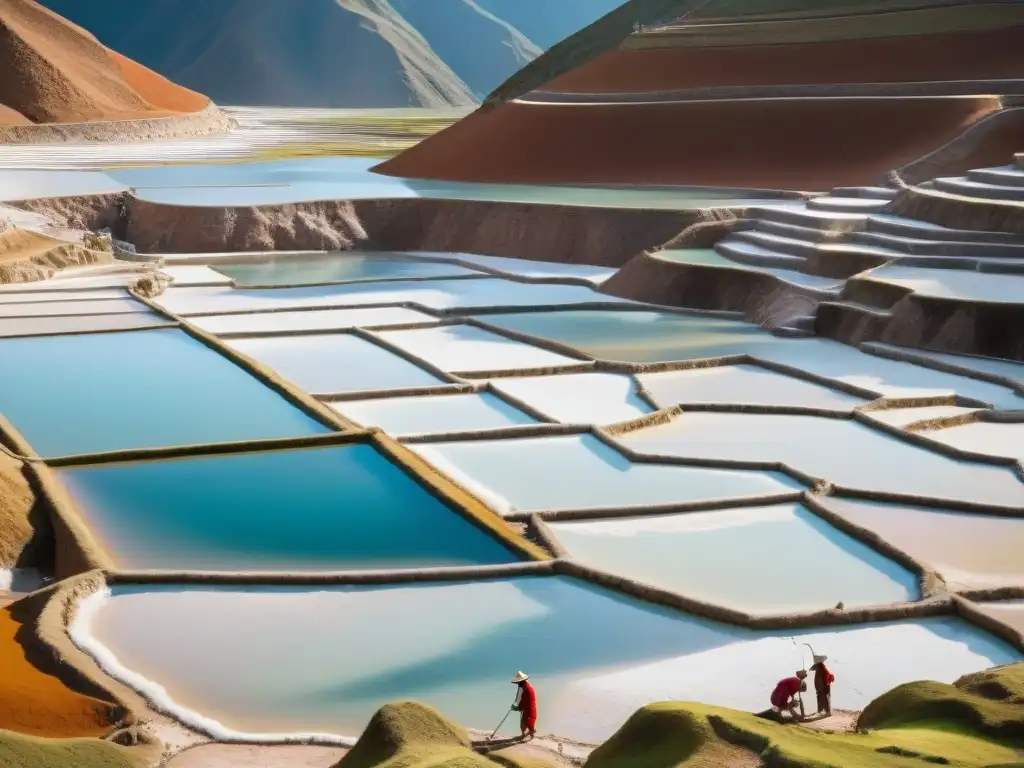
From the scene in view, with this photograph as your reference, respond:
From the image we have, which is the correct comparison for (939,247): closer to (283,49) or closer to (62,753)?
(62,753)

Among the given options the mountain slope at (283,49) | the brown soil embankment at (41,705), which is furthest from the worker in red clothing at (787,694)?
the mountain slope at (283,49)

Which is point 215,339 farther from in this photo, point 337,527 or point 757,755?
point 757,755

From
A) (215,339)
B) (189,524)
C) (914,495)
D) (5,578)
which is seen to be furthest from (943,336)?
(5,578)

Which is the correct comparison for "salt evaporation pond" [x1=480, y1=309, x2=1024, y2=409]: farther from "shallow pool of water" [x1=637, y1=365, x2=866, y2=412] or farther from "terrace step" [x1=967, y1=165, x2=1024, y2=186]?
"terrace step" [x1=967, y1=165, x2=1024, y2=186]

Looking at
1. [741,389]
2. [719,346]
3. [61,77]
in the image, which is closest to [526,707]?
[741,389]

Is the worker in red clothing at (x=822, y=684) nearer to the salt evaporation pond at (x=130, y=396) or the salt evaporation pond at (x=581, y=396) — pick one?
the salt evaporation pond at (x=581, y=396)

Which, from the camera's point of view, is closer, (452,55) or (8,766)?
(8,766)
